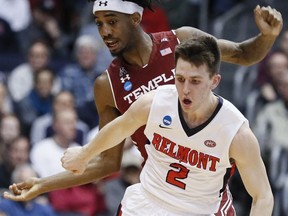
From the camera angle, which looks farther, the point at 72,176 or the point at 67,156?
the point at 72,176

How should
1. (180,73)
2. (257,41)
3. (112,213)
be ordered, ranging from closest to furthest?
(180,73)
(257,41)
(112,213)

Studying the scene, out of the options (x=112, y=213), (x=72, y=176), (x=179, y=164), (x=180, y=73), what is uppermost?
(x=180, y=73)

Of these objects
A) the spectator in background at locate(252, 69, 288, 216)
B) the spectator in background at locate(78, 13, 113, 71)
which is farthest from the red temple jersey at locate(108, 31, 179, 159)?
the spectator in background at locate(78, 13, 113, 71)

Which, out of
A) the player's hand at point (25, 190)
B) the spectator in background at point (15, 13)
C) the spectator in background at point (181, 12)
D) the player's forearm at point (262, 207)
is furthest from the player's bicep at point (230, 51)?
the spectator in background at point (15, 13)

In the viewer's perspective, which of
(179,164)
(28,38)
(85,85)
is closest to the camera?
(179,164)

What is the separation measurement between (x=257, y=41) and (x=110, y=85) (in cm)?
102

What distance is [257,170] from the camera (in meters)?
4.73

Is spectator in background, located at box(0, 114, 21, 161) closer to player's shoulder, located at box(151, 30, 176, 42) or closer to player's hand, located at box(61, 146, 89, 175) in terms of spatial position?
player's shoulder, located at box(151, 30, 176, 42)

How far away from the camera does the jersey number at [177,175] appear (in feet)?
16.4

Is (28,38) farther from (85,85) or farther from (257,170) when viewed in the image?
(257,170)

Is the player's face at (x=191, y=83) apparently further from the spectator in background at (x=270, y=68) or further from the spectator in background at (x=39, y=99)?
the spectator in background at (x=39, y=99)

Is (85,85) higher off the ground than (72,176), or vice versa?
(72,176)

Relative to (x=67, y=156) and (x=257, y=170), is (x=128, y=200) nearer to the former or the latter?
(x=67, y=156)

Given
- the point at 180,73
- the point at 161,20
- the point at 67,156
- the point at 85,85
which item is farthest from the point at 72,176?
the point at 161,20
